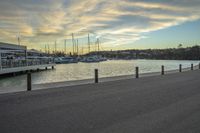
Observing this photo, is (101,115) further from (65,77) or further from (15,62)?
(15,62)

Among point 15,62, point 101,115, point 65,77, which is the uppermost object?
point 15,62

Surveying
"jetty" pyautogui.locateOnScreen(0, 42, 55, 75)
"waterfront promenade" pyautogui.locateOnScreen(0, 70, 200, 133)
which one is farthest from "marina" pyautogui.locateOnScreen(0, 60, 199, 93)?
"waterfront promenade" pyautogui.locateOnScreen(0, 70, 200, 133)

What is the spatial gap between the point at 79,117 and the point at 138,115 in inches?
72.0

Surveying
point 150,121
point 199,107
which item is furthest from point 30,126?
point 199,107

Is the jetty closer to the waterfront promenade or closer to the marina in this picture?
the marina

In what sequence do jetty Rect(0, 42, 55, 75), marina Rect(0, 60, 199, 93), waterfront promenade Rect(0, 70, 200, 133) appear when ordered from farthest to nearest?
1. jetty Rect(0, 42, 55, 75)
2. marina Rect(0, 60, 199, 93)
3. waterfront promenade Rect(0, 70, 200, 133)

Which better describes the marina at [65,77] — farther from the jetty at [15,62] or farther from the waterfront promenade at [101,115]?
the waterfront promenade at [101,115]

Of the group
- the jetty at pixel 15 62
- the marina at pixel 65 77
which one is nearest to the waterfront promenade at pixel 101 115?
the marina at pixel 65 77

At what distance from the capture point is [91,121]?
7781mm

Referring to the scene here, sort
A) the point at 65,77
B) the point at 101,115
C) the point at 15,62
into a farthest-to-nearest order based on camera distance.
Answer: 1. the point at 15,62
2. the point at 65,77
3. the point at 101,115

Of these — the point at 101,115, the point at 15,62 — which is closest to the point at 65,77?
the point at 15,62

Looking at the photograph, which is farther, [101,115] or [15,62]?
[15,62]

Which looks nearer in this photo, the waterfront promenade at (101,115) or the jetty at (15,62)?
the waterfront promenade at (101,115)

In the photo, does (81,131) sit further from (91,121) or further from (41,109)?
(41,109)
